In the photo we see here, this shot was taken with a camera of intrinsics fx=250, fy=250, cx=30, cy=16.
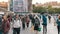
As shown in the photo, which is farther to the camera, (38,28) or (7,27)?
(38,28)

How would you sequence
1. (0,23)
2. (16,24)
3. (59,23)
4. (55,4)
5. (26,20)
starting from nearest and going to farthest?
(0,23)
(16,24)
(59,23)
(26,20)
(55,4)

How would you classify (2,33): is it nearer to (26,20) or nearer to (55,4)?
(26,20)

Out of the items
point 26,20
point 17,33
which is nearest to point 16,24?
point 17,33

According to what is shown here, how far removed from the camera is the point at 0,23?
9141mm

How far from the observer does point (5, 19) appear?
9359 millimetres

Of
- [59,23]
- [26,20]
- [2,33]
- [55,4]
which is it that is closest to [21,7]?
[26,20]

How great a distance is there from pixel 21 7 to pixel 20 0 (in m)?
0.73

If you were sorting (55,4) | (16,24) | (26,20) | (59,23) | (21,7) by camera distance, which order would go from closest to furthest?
(16,24) < (59,23) < (26,20) < (21,7) < (55,4)

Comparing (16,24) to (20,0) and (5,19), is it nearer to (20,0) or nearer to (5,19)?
(5,19)

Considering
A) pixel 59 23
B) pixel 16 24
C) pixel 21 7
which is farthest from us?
pixel 21 7

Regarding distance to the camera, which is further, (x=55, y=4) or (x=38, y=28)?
(x=55, y=4)

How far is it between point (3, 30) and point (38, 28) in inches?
76.5

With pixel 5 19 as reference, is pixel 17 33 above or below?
below

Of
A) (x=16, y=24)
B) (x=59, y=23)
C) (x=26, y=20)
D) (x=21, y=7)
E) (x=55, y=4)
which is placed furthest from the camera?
(x=55, y=4)
